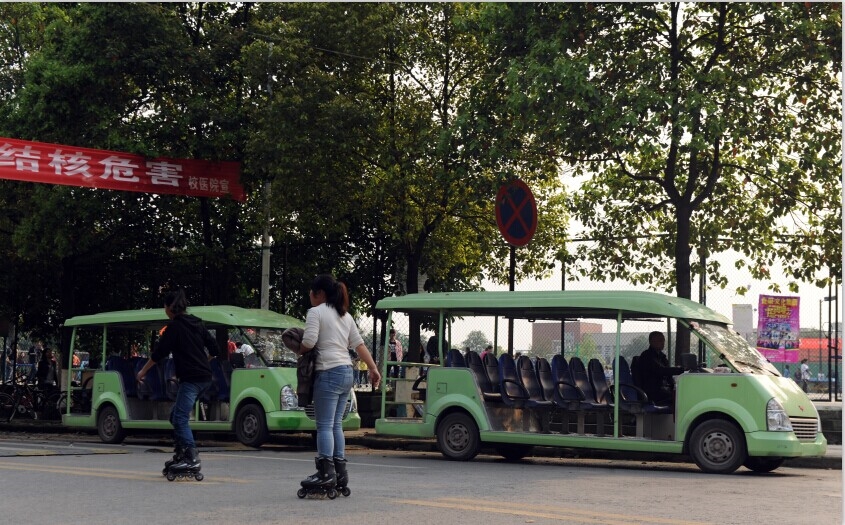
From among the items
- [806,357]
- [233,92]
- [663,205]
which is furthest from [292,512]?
[806,357]

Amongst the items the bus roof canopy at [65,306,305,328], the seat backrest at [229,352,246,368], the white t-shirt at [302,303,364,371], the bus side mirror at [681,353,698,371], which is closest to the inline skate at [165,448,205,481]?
the white t-shirt at [302,303,364,371]

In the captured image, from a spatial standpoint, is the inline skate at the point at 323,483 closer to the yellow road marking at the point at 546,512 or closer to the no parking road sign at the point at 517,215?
the yellow road marking at the point at 546,512

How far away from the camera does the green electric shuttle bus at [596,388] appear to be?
46.7 feet

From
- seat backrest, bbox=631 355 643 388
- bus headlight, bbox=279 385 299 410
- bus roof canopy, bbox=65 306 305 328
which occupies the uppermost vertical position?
bus roof canopy, bbox=65 306 305 328

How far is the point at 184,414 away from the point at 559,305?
6.00 meters

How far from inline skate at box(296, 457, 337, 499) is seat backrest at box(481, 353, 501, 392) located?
6.68 metres

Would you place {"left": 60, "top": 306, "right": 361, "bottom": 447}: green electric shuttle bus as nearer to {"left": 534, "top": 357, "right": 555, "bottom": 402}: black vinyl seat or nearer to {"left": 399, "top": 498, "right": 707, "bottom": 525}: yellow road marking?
{"left": 534, "top": 357, "right": 555, "bottom": 402}: black vinyl seat

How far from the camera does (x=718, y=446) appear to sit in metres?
14.3

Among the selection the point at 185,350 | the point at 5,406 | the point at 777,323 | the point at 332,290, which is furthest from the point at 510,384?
the point at 5,406

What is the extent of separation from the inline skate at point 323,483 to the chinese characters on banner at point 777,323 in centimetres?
1233

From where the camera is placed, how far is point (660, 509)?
9.73m

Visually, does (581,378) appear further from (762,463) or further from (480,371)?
(762,463)

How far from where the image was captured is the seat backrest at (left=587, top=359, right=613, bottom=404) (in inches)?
629

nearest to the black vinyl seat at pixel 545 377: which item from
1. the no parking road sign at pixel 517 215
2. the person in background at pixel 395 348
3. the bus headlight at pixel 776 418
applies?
the no parking road sign at pixel 517 215
